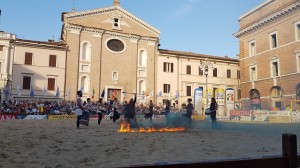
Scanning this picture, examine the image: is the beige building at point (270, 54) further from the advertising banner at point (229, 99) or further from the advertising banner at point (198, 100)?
the advertising banner at point (198, 100)

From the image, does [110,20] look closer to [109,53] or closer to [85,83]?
[109,53]

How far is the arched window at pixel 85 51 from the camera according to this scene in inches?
1404

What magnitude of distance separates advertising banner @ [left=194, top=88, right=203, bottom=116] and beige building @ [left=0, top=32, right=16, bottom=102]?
73.1ft

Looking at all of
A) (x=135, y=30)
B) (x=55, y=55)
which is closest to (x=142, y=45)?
(x=135, y=30)

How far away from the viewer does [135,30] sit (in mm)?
39156

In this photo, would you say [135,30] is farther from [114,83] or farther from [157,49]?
[114,83]

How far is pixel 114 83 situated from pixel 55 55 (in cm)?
862

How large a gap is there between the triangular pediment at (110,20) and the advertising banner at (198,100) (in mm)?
14015

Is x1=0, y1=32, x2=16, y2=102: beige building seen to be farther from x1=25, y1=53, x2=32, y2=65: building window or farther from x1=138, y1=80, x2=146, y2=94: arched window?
x1=138, y1=80, x2=146, y2=94: arched window

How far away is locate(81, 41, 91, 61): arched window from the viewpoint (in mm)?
35656

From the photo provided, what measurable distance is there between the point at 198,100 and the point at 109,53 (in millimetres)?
14296

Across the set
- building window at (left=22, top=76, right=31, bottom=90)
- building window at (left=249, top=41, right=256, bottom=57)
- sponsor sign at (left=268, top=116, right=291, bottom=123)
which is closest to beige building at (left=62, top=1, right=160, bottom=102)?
building window at (left=22, top=76, right=31, bottom=90)

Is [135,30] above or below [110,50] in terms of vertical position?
above

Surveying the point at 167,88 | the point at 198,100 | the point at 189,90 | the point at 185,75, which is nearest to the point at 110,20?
the point at 167,88
